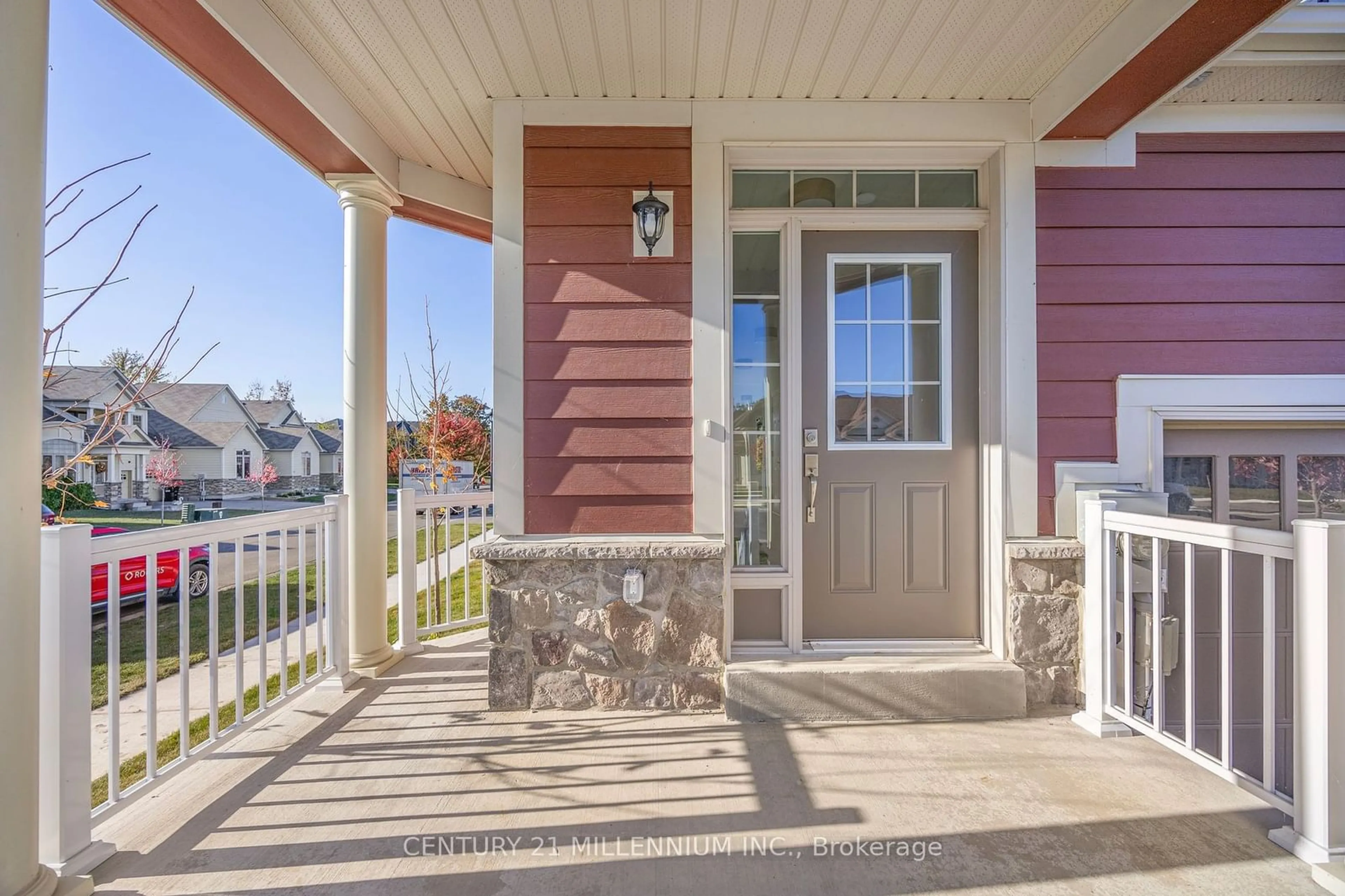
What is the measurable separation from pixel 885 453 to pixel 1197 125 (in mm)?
1978

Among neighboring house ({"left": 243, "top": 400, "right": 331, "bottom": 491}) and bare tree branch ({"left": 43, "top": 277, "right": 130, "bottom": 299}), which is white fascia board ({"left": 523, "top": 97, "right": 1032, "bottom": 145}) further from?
neighboring house ({"left": 243, "top": 400, "right": 331, "bottom": 491})

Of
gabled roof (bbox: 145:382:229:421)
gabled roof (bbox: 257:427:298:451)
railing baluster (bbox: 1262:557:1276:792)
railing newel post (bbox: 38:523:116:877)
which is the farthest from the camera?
gabled roof (bbox: 257:427:298:451)

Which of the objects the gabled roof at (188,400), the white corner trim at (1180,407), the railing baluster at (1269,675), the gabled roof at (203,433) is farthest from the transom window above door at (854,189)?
the gabled roof at (188,400)

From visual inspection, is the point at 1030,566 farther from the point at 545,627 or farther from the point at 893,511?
the point at 545,627

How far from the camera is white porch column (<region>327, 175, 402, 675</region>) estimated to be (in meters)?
2.91

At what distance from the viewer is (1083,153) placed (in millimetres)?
2570

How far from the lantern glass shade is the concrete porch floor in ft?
6.67

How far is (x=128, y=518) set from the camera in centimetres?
442

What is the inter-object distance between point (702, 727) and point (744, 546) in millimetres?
786

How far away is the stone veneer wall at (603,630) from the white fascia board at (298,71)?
1.92m

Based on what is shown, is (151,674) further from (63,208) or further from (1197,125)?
(1197,125)

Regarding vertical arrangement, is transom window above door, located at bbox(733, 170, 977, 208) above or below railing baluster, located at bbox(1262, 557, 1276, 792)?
above

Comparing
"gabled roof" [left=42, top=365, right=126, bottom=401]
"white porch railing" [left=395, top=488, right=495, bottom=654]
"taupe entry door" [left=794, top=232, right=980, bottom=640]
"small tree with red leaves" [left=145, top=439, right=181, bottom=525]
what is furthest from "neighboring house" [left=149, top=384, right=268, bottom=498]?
"taupe entry door" [left=794, top=232, right=980, bottom=640]

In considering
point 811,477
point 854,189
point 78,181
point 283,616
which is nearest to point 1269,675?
point 811,477
